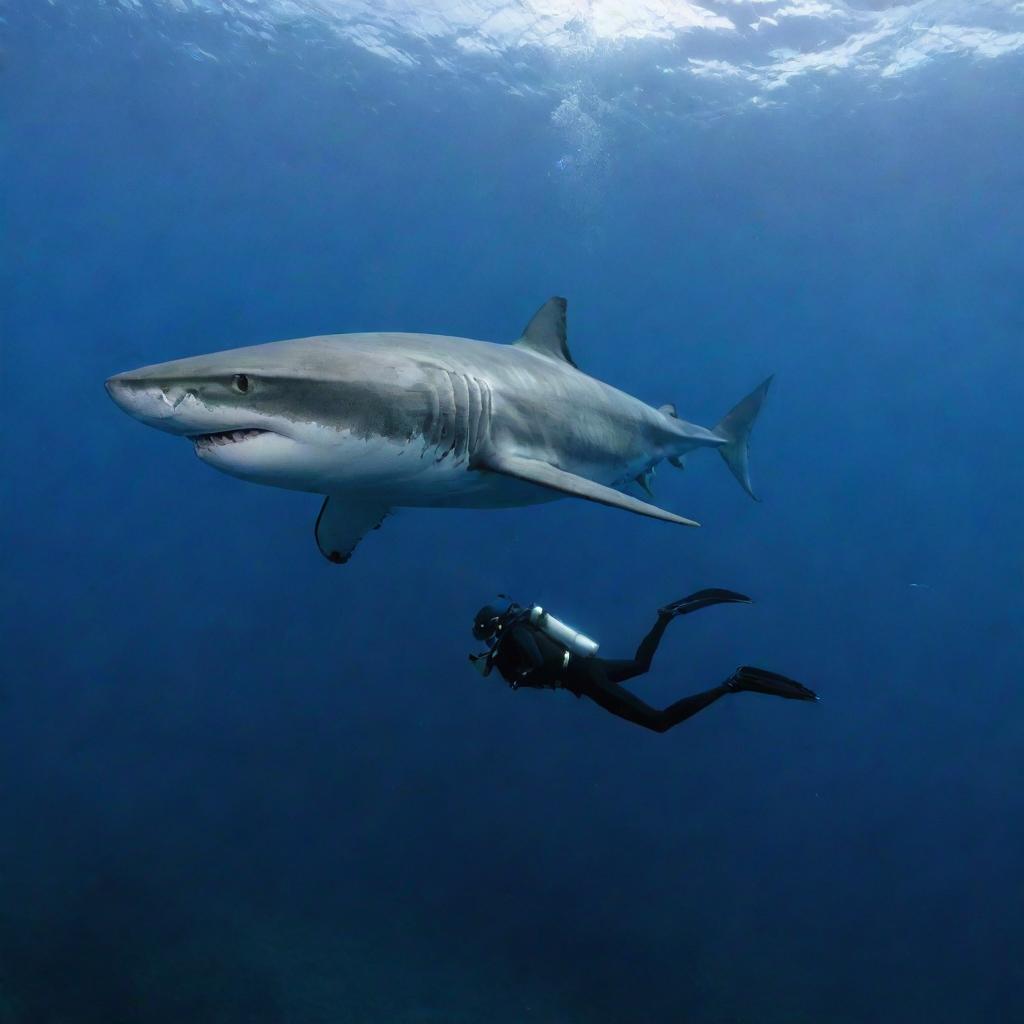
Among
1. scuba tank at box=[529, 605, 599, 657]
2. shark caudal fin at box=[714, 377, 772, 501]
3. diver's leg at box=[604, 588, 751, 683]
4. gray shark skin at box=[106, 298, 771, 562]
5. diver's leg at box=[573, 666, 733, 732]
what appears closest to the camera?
gray shark skin at box=[106, 298, 771, 562]

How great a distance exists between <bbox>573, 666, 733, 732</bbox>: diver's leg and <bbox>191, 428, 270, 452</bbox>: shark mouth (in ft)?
10.2

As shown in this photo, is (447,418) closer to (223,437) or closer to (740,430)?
(223,437)

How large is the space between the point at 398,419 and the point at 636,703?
10.1 ft

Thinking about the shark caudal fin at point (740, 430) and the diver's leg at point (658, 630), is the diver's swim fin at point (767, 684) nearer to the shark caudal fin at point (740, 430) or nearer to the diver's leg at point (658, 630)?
the diver's leg at point (658, 630)

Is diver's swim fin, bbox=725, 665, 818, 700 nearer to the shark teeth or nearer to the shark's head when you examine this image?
the shark's head

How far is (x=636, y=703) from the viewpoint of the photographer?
541 centimetres

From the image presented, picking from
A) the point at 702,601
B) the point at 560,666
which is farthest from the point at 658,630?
the point at 560,666

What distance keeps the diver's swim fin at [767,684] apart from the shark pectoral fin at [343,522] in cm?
304

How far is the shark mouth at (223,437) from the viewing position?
296 cm

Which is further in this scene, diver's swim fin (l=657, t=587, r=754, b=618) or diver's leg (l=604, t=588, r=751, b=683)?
diver's swim fin (l=657, t=587, r=754, b=618)

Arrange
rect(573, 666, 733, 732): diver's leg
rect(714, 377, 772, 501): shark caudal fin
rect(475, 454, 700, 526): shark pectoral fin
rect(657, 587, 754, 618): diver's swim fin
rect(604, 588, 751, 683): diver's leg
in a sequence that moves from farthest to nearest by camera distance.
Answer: rect(714, 377, 772, 501): shark caudal fin
rect(657, 587, 754, 618): diver's swim fin
rect(604, 588, 751, 683): diver's leg
rect(573, 666, 733, 732): diver's leg
rect(475, 454, 700, 526): shark pectoral fin

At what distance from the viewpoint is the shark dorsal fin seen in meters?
6.20

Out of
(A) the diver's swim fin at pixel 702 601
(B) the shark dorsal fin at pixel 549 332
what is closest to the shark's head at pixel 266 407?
(B) the shark dorsal fin at pixel 549 332

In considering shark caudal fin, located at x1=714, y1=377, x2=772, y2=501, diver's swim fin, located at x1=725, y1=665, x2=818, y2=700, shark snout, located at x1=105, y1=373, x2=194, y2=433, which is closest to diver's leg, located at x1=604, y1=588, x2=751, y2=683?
diver's swim fin, located at x1=725, y1=665, x2=818, y2=700
